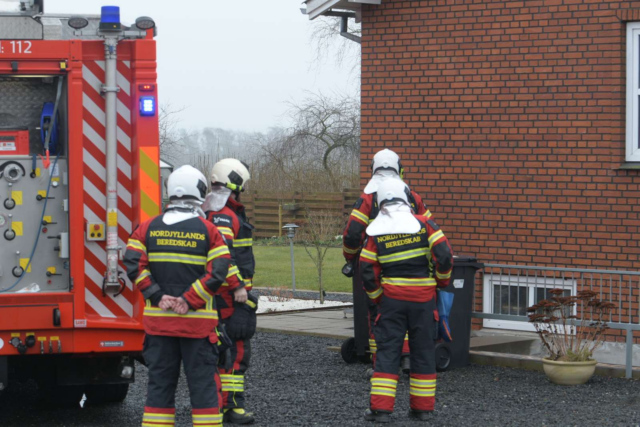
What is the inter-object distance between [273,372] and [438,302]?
1899 millimetres

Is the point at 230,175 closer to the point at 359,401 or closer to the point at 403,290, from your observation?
the point at 403,290

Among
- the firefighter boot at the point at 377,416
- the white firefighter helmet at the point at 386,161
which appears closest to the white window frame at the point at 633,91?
the white firefighter helmet at the point at 386,161

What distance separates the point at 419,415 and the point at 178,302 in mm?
2242

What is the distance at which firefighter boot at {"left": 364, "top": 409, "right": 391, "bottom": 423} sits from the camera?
6906 millimetres

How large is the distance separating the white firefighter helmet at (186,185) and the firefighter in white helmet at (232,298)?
0.74 metres

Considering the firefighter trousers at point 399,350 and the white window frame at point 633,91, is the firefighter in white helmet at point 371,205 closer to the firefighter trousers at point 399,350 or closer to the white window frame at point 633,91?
the firefighter trousers at point 399,350

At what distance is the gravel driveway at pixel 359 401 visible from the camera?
7086 millimetres

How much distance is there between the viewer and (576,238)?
9766mm

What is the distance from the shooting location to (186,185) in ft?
19.4

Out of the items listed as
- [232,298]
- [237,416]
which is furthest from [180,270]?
[237,416]

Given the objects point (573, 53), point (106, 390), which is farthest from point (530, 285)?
point (106, 390)

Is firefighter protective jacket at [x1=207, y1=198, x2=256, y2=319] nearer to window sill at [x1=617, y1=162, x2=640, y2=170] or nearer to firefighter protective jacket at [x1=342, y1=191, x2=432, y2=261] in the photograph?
firefighter protective jacket at [x1=342, y1=191, x2=432, y2=261]

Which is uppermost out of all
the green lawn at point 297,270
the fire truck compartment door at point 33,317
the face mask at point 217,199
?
the face mask at point 217,199

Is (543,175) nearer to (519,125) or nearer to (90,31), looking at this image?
(519,125)
